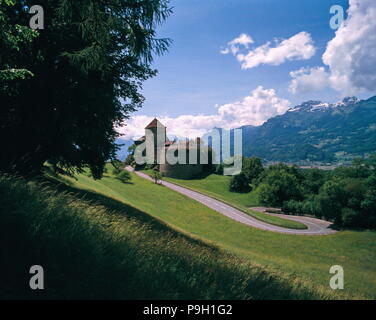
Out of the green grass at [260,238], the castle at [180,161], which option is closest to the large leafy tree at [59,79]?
the green grass at [260,238]

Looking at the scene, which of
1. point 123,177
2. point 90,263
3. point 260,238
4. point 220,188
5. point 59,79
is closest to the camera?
point 90,263

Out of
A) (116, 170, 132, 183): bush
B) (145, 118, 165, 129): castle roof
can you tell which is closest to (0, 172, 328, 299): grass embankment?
(116, 170, 132, 183): bush

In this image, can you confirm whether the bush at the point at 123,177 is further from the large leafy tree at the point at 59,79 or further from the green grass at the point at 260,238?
the large leafy tree at the point at 59,79

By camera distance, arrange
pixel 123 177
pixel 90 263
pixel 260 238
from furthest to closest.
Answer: pixel 123 177
pixel 260 238
pixel 90 263

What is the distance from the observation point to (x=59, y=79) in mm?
11273

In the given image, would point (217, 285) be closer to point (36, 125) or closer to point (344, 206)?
point (36, 125)

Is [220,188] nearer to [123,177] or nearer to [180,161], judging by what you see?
[180,161]

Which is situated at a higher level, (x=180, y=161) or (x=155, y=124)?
(x=155, y=124)

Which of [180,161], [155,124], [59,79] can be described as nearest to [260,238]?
[59,79]

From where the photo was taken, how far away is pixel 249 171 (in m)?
90.2

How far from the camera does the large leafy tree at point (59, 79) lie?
27.1 ft

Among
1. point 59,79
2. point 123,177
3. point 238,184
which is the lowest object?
point 238,184

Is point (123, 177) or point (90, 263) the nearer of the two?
point (90, 263)
